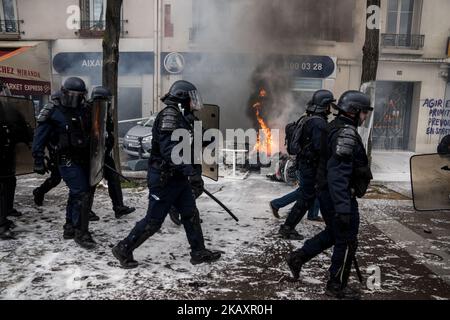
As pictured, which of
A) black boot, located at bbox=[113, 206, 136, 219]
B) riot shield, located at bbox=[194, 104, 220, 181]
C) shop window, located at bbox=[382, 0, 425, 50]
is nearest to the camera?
riot shield, located at bbox=[194, 104, 220, 181]

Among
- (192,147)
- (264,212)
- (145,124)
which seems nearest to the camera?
(192,147)

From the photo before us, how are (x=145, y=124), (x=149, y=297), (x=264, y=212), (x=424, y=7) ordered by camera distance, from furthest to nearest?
1. (x=424, y=7)
2. (x=145, y=124)
3. (x=264, y=212)
4. (x=149, y=297)

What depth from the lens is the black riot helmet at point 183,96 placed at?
3693 mm

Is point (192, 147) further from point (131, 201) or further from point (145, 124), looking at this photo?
point (145, 124)

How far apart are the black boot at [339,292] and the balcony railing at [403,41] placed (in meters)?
12.2

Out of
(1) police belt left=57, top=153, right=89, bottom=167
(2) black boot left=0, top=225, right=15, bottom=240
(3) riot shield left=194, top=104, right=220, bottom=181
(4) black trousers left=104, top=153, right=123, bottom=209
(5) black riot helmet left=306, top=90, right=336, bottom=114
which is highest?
(5) black riot helmet left=306, top=90, right=336, bottom=114

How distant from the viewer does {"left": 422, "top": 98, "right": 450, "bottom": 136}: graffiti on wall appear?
13.6m

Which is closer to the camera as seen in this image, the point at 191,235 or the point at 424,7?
the point at 191,235

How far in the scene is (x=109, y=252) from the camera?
13.6 ft

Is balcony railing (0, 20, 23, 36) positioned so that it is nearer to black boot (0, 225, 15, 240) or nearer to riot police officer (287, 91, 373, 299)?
black boot (0, 225, 15, 240)

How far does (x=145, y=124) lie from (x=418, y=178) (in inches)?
337

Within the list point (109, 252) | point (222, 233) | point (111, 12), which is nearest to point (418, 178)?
point (222, 233)

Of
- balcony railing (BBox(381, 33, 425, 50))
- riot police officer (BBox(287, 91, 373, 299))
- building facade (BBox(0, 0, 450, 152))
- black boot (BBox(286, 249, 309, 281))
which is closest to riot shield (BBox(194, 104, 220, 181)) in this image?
black boot (BBox(286, 249, 309, 281))

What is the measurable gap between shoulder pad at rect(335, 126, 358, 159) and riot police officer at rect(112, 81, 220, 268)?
51.7 inches
